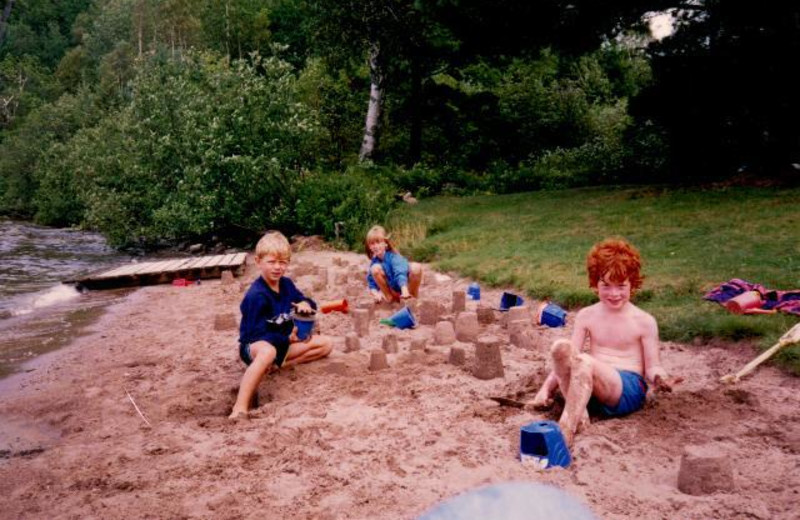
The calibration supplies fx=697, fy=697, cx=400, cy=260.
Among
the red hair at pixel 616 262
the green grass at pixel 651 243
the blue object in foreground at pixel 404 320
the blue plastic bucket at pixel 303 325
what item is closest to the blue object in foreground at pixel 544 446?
the red hair at pixel 616 262

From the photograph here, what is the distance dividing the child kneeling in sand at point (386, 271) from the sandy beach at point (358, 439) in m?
1.75

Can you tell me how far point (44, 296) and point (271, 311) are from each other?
7693 mm

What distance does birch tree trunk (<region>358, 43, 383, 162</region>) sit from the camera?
21.5 m

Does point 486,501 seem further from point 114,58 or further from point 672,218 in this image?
point 114,58

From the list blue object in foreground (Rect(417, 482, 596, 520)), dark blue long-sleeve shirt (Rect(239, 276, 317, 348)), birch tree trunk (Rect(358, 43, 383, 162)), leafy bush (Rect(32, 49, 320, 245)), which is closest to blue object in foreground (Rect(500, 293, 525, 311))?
dark blue long-sleeve shirt (Rect(239, 276, 317, 348))

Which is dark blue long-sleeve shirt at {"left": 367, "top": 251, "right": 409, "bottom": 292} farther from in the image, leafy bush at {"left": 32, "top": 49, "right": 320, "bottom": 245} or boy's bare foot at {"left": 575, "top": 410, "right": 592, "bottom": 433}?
leafy bush at {"left": 32, "top": 49, "right": 320, "bottom": 245}

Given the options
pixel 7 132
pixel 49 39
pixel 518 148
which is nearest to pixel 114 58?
pixel 7 132

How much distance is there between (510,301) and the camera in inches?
293

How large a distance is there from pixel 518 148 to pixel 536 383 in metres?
24.3

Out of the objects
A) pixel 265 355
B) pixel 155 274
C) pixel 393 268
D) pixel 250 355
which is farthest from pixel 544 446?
pixel 155 274

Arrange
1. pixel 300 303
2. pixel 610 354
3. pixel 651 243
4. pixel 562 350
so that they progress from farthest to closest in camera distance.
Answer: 1. pixel 651 243
2. pixel 300 303
3. pixel 610 354
4. pixel 562 350

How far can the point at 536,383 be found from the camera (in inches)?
188

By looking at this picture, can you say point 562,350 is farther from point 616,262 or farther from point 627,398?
point 616,262

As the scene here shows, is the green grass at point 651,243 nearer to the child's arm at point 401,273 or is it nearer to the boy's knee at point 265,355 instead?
the child's arm at point 401,273
